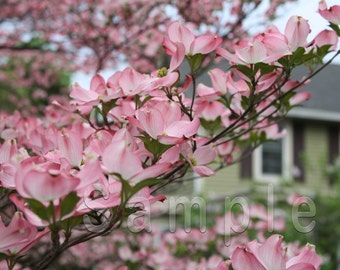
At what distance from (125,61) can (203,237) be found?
1868 mm

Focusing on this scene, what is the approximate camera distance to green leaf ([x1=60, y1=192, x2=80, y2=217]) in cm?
76

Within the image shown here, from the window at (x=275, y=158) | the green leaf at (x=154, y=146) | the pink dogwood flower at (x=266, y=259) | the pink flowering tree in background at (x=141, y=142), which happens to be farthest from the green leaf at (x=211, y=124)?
the window at (x=275, y=158)

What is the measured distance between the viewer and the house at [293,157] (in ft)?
27.8

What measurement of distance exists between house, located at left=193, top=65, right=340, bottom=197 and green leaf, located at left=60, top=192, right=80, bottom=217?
7391 mm

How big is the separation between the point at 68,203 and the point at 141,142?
323 millimetres

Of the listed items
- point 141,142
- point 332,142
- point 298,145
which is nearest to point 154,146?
point 141,142

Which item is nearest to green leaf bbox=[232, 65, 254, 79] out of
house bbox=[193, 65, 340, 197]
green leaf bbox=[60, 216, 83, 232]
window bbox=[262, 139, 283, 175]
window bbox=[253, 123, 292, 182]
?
green leaf bbox=[60, 216, 83, 232]

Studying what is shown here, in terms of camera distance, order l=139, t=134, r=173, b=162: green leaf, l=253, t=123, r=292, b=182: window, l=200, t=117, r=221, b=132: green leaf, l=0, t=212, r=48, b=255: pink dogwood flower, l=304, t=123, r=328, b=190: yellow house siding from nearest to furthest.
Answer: l=0, t=212, r=48, b=255: pink dogwood flower < l=139, t=134, r=173, b=162: green leaf < l=200, t=117, r=221, b=132: green leaf < l=253, t=123, r=292, b=182: window < l=304, t=123, r=328, b=190: yellow house siding

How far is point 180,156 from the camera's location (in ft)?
3.53

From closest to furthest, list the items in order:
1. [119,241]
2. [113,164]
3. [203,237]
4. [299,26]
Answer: [113,164], [299,26], [203,237], [119,241]

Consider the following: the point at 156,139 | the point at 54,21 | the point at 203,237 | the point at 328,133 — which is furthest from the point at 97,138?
the point at 328,133

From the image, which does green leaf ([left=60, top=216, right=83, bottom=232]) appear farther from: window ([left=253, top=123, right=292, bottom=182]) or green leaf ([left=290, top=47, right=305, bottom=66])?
window ([left=253, top=123, right=292, bottom=182])

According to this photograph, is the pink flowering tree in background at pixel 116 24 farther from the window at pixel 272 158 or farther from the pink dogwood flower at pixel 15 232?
the window at pixel 272 158

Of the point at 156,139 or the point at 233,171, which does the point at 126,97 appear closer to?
the point at 156,139
